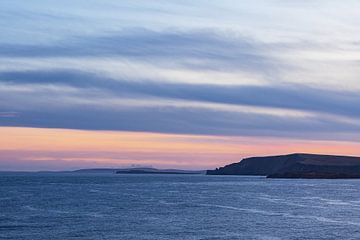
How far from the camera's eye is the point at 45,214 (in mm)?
84000

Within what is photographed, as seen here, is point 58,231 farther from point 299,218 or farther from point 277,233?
point 299,218

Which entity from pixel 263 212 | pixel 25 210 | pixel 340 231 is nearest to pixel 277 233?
pixel 340 231

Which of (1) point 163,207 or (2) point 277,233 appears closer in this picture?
(2) point 277,233

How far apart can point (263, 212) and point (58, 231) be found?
33282 mm

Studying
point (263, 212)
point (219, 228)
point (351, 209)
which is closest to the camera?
point (219, 228)

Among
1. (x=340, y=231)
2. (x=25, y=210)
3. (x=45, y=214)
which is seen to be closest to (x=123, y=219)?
(x=45, y=214)

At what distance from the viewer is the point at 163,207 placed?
98.5 metres

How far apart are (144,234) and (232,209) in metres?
33.4

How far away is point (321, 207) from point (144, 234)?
148ft

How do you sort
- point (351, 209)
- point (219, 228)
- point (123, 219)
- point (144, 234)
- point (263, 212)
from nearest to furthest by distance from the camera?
point (144, 234)
point (219, 228)
point (123, 219)
point (263, 212)
point (351, 209)

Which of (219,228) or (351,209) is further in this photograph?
(351,209)

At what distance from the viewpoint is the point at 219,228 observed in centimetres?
7062

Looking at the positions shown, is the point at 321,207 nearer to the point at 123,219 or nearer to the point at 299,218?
the point at 299,218

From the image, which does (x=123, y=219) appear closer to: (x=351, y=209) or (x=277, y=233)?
(x=277, y=233)
